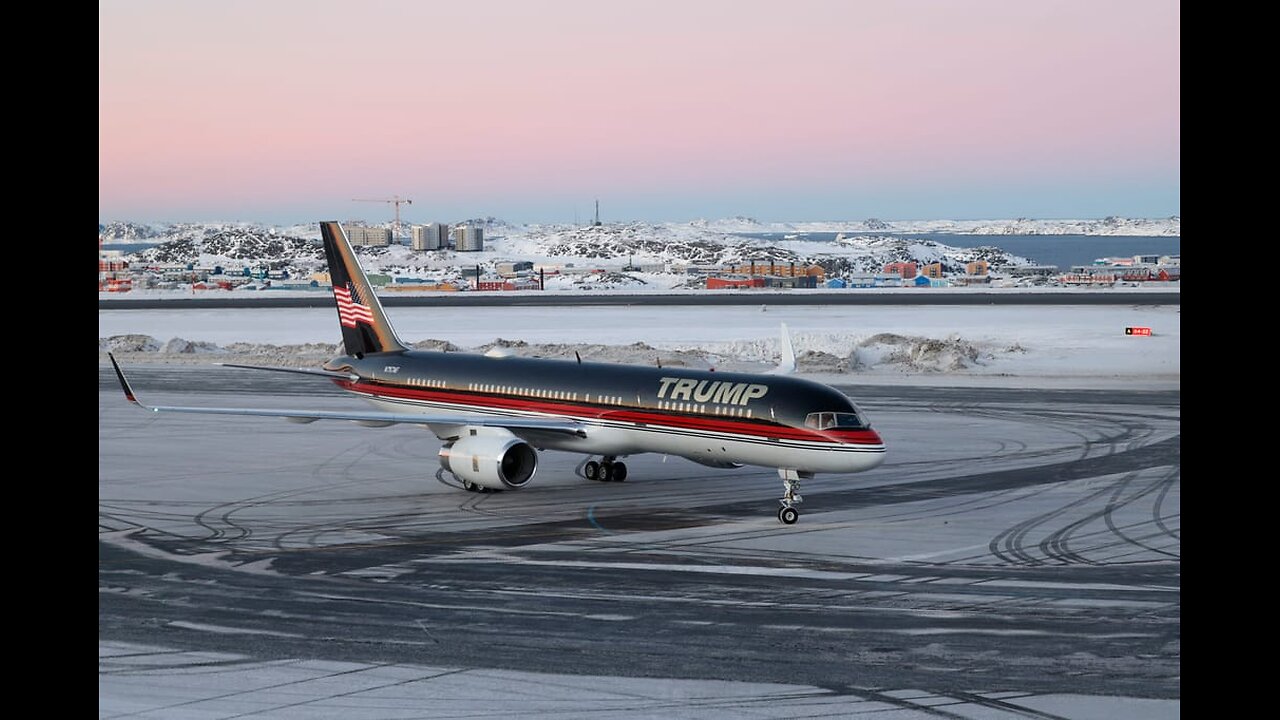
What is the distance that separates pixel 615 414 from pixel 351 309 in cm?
1347

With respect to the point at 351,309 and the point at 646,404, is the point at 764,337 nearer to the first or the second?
the point at 351,309

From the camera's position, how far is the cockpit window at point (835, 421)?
108ft


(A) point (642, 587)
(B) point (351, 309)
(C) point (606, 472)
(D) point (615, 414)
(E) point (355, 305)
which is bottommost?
(A) point (642, 587)

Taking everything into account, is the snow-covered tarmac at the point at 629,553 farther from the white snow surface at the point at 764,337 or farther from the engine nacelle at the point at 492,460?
the white snow surface at the point at 764,337

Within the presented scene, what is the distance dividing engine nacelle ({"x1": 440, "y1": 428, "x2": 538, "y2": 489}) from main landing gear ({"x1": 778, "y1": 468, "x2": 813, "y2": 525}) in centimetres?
718

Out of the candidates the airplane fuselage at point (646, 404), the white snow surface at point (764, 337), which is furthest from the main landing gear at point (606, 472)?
the white snow surface at point (764, 337)

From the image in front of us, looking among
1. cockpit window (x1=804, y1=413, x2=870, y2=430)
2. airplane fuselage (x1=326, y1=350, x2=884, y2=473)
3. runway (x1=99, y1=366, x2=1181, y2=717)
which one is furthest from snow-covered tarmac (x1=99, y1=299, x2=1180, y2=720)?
cockpit window (x1=804, y1=413, x2=870, y2=430)

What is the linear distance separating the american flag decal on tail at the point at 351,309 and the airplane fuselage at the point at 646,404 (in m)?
1.58

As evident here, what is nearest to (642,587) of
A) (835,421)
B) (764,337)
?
(835,421)

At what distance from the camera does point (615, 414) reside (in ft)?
122
